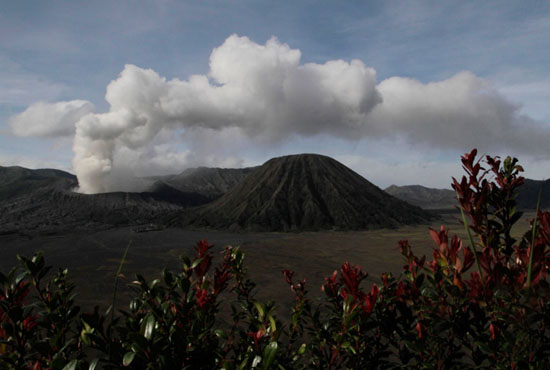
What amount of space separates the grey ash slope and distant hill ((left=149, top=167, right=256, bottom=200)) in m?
34.4

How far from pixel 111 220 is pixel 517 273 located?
198 ft

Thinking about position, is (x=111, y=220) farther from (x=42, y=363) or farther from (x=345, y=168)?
(x=42, y=363)

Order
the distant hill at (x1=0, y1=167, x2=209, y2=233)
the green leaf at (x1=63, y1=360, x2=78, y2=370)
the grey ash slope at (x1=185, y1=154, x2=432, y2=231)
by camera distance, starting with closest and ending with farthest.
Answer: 1. the green leaf at (x1=63, y1=360, x2=78, y2=370)
2. the grey ash slope at (x1=185, y1=154, x2=432, y2=231)
3. the distant hill at (x1=0, y1=167, x2=209, y2=233)

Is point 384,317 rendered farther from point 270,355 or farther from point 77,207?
point 77,207

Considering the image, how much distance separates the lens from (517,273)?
150 centimetres

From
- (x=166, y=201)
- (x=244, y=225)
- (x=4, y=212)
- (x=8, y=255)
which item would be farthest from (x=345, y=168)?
(x=4, y=212)

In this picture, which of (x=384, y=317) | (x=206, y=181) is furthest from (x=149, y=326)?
(x=206, y=181)

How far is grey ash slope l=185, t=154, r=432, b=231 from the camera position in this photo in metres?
46.5

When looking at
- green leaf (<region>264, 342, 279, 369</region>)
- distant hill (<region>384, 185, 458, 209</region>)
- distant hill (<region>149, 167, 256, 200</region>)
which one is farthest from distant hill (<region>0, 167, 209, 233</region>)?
distant hill (<region>384, 185, 458, 209</region>)

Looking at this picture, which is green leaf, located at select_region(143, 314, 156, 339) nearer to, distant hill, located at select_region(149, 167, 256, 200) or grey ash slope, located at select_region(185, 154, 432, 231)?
grey ash slope, located at select_region(185, 154, 432, 231)

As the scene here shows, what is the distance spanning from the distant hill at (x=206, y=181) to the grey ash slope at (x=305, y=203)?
34380 mm

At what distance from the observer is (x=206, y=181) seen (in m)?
109

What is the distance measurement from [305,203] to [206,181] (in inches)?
2545

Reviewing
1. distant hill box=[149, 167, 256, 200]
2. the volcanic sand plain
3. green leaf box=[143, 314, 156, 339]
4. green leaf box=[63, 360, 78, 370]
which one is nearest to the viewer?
green leaf box=[63, 360, 78, 370]
